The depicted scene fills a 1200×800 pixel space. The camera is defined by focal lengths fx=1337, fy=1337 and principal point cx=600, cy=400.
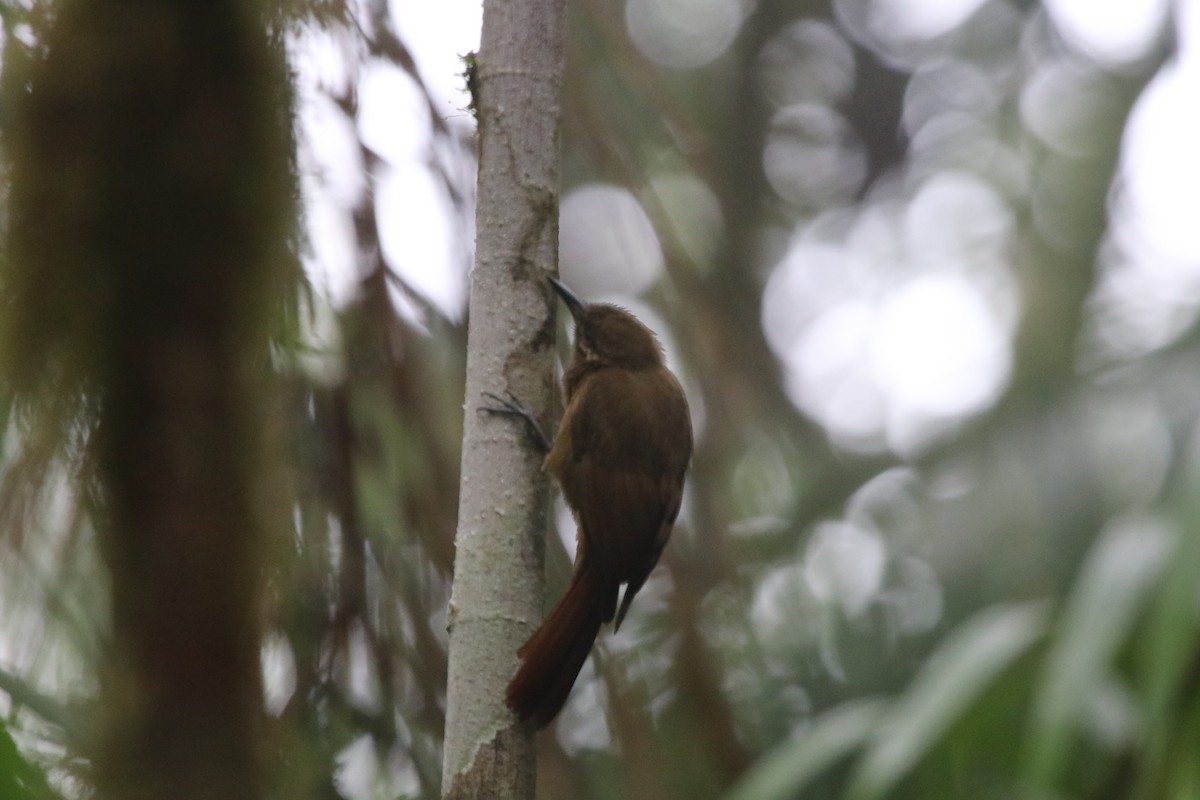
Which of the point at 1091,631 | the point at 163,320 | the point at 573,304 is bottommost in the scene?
the point at 1091,631

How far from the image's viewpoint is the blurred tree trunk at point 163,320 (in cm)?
123

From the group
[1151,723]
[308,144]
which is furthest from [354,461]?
[1151,723]

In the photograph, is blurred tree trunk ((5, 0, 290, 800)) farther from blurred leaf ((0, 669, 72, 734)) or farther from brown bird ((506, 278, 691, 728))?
brown bird ((506, 278, 691, 728))

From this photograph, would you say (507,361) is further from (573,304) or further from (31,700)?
(573,304)

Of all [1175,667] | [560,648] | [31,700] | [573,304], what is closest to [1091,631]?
[1175,667]

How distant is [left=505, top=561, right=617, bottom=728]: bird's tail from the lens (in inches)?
65.8

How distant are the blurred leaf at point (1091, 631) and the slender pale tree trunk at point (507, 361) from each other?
0.66 metres

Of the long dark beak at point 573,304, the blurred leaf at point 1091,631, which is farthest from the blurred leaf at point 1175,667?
the long dark beak at point 573,304

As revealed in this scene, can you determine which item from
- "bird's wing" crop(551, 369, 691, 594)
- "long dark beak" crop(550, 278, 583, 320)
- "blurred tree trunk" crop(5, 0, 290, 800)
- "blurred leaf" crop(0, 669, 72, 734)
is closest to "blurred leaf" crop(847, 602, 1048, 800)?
"bird's wing" crop(551, 369, 691, 594)

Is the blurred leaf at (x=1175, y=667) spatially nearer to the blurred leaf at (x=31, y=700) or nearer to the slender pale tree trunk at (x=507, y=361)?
the slender pale tree trunk at (x=507, y=361)

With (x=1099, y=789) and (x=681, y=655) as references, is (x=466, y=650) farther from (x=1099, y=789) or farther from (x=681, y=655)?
(x=1099, y=789)

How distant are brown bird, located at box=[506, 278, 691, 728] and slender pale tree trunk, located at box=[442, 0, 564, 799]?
0.37m

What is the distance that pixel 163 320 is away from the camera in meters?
1.40

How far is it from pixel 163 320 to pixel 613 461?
142 centimetres
